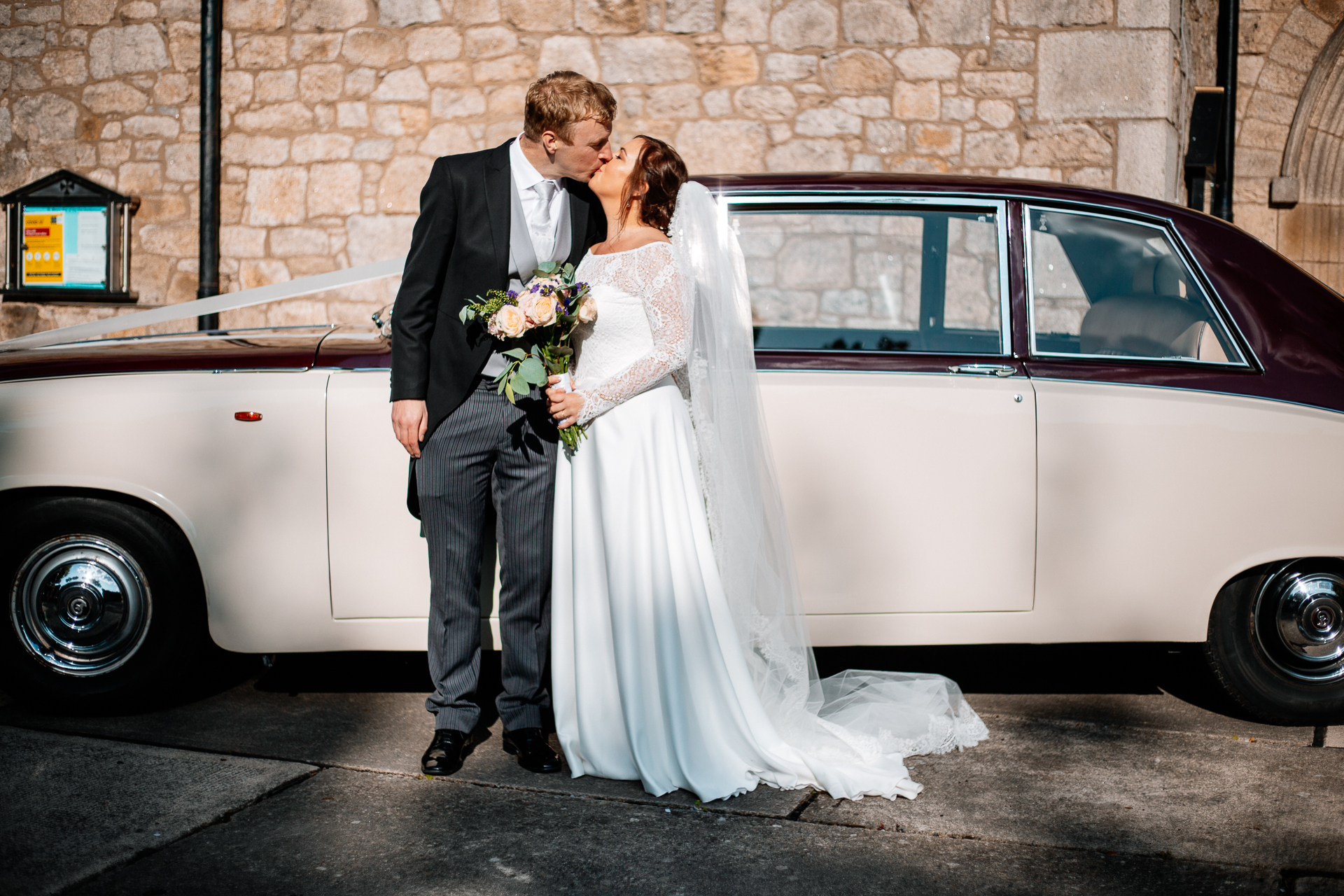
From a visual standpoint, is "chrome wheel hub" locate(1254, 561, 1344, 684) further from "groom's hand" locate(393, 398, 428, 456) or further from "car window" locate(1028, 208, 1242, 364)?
"groom's hand" locate(393, 398, 428, 456)

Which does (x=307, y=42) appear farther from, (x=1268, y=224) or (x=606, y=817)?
(x=1268, y=224)

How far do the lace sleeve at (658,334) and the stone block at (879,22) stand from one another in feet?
18.0

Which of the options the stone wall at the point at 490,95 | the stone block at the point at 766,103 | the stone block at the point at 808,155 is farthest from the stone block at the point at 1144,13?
the stone block at the point at 766,103

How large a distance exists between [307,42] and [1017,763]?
7.51m

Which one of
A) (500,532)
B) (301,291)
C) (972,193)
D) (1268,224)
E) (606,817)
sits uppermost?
(1268,224)

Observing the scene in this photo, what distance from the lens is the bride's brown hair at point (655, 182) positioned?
2.92 meters

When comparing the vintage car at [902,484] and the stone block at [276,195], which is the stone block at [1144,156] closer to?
the vintage car at [902,484]

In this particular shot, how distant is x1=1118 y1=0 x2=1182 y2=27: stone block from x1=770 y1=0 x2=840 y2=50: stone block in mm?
1913

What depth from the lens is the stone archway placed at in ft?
29.6

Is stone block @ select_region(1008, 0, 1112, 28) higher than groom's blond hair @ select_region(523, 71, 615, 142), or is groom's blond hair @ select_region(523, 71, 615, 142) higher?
stone block @ select_region(1008, 0, 1112, 28)

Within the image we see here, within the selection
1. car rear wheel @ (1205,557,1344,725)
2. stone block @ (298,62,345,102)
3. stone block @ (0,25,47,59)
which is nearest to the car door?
car rear wheel @ (1205,557,1344,725)

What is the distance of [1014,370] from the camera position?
10.6 feet

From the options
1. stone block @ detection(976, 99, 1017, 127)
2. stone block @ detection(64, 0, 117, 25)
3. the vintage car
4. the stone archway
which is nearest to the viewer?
the vintage car

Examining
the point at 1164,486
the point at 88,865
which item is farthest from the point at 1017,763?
the point at 88,865
